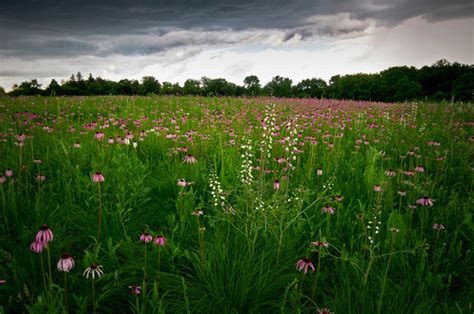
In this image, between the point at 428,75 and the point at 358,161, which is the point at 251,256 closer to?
the point at 358,161

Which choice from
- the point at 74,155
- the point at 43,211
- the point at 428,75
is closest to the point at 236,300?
the point at 43,211

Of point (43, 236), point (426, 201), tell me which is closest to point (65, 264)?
point (43, 236)

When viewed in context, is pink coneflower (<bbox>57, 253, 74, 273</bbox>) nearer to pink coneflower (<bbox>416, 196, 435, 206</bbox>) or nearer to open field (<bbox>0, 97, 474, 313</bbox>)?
open field (<bbox>0, 97, 474, 313</bbox>)

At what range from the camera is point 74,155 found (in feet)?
14.9

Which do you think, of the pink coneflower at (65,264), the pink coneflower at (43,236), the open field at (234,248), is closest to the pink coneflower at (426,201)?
the open field at (234,248)

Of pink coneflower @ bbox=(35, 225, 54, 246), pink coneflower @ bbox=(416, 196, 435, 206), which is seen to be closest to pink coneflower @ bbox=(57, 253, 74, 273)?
pink coneflower @ bbox=(35, 225, 54, 246)

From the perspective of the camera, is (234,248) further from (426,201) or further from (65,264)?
(426,201)

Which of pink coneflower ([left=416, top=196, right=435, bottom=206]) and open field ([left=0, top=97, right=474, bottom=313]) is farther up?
pink coneflower ([left=416, top=196, right=435, bottom=206])

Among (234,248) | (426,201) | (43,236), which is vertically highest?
(43,236)

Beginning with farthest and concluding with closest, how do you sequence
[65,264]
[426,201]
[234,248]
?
1. [426,201]
2. [234,248]
3. [65,264]

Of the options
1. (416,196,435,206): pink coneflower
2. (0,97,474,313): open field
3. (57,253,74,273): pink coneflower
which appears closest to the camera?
(57,253,74,273): pink coneflower

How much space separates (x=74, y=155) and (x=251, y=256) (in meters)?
3.63

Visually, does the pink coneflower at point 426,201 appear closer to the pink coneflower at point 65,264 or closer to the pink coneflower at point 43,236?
the pink coneflower at point 65,264

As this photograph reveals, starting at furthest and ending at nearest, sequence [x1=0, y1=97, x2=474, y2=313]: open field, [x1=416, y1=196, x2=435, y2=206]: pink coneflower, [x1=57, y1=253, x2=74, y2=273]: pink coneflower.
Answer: [x1=416, y1=196, x2=435, y2=206]: pink coneflower, [x1=0, y1=97, x2=474, y2=313]: open field, [x1=57, y1=253, x2=74, y2=273]: pink coneflower
